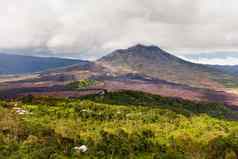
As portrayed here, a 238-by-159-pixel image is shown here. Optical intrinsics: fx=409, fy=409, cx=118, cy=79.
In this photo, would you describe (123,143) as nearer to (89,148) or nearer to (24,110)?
Result: (89,148)

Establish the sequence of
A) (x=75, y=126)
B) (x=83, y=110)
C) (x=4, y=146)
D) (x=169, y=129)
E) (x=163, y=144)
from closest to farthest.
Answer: (x=4, y=146), (x=163, y=144), (x=75, y=126), (x=169, y=129), (x=83, y=110)

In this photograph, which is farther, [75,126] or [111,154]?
[75,126]

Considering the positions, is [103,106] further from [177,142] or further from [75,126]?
[177,142]

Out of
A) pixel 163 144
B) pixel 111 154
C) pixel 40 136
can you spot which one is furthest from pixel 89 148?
pixel 163 144

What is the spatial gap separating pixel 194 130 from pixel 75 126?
140 ft

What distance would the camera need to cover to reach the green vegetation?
318 feet

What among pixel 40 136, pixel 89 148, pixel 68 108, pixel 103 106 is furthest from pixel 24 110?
pixel 89 148

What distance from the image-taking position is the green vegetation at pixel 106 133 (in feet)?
318

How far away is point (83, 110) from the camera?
511ft

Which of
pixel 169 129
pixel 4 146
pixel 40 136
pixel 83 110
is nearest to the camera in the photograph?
pixel 4 146

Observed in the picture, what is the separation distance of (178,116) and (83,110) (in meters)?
41.2

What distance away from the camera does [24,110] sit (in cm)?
14762

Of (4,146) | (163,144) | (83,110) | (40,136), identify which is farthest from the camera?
(83,110)

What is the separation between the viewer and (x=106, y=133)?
11631 cm
